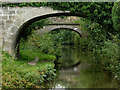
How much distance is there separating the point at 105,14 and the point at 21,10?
381 centimetres

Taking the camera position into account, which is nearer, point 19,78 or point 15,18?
point 19,78

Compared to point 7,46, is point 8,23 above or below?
above

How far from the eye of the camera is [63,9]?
29.3 feet

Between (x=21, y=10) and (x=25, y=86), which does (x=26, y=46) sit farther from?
(x=25, y=86)

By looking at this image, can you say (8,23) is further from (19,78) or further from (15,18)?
(19,78)

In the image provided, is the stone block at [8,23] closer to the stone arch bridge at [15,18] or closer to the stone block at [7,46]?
the stone arch bridge at [15,18]

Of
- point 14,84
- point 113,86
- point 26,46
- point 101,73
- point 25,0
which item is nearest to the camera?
point 14,84

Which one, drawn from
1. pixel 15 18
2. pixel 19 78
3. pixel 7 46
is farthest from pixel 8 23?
pixel 19 78

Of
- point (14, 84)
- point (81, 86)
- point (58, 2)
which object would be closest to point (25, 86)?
point (14, 84)

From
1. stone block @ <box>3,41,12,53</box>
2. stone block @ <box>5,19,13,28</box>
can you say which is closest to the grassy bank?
stone block @ <box>3,41,12,53</box>

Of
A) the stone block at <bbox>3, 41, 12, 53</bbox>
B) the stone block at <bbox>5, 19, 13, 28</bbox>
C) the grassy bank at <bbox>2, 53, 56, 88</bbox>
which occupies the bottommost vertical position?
the grassy bank at <bbox>2, 53, 56, 88</bbox>

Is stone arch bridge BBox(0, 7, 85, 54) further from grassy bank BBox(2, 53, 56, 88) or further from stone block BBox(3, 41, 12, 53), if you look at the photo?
grassy bank BBox(2, 53, 56, 88)

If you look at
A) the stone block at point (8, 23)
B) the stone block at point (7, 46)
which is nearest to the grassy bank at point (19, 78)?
the stone block at point (7, 46)

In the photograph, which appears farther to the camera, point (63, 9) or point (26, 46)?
point (26, 46)
